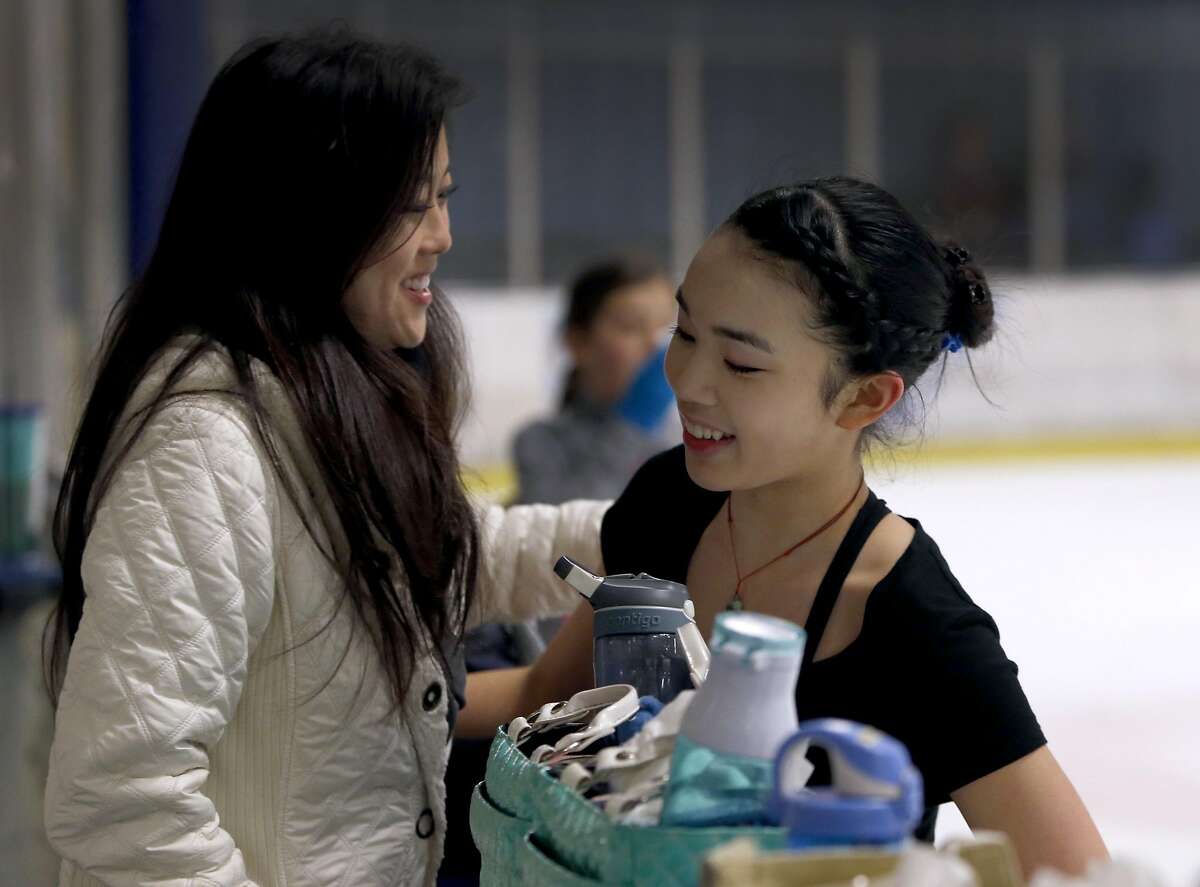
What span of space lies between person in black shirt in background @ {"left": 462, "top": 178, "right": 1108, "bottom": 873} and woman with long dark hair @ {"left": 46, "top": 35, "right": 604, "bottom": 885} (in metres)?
0.29

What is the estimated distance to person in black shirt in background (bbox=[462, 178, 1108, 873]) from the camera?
1257mm

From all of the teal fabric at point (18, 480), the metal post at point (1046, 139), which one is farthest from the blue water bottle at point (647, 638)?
the metal post at point (1046, 139)

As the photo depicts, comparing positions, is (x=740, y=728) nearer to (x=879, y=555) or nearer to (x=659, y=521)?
(x=879, y=555)

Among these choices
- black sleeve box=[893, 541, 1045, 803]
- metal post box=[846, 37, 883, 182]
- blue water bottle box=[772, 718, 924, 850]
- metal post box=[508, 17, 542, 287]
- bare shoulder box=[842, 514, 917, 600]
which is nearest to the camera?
blue water bottle box=[772, 718, 924, 850]

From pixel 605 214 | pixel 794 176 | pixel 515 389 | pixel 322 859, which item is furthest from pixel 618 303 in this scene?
pixel 605 214

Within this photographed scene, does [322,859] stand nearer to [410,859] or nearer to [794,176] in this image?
[410,859]

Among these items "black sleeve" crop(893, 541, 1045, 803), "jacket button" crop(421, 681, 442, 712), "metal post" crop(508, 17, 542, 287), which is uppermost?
"metal post" crop(508, 17, 542, 287)

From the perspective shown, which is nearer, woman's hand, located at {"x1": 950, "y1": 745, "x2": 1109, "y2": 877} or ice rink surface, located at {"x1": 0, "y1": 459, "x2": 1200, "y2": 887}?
woman's hand, located at {"x1": 950, "y1": 745, "x2": 1109, "y2": 877}

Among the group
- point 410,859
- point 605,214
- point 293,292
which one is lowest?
point 410,859

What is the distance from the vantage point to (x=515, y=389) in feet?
30.0

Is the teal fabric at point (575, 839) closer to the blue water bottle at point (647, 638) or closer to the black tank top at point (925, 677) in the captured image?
the blue water bottle at point (647, 638)

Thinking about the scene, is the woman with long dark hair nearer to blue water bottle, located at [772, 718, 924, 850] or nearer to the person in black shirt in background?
the person in black shirt in background

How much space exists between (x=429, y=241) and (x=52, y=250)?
478 centimetres

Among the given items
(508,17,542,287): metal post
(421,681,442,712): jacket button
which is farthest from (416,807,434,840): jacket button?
(508,17,542,287): metal post
